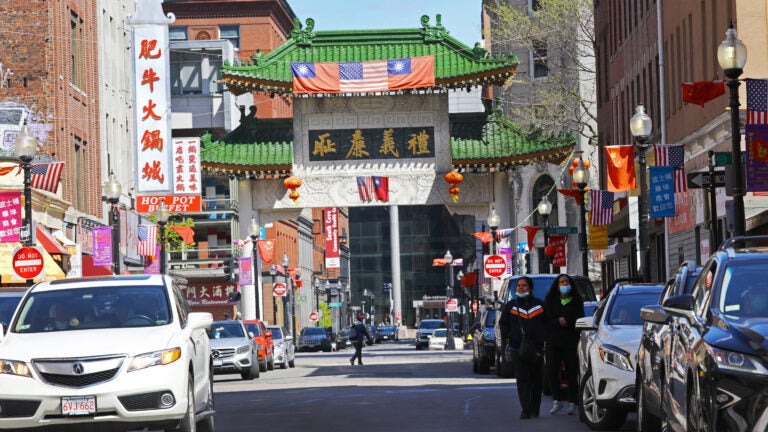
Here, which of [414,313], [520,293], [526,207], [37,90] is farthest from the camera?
[414,313]

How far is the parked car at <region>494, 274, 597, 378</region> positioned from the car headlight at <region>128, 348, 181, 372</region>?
48.5 feet

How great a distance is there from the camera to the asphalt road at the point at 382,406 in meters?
19.2

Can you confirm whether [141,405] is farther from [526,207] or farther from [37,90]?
[526,207]

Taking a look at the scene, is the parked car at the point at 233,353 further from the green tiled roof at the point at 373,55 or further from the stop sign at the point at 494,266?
the stop sign at the point at 494,266

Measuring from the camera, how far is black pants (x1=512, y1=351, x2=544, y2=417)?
66.0 ft

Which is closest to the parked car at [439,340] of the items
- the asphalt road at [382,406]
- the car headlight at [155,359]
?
the asphalt road at [382,406]

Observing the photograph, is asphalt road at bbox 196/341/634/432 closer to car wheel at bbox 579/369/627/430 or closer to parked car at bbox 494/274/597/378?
car wheel at bbox 579/369/627/430

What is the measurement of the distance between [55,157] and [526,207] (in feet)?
117

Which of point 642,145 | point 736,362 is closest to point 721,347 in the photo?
point 736,362

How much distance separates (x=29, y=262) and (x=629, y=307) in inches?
709

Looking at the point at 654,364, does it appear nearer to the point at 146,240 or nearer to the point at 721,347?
the point at 721,347

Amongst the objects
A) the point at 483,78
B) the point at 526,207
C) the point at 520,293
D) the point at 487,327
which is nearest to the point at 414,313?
the point at 526,207

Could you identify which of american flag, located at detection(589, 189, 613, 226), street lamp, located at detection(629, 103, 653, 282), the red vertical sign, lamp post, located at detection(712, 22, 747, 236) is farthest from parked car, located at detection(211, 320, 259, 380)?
the red vertical sign

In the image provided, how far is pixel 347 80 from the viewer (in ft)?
164
